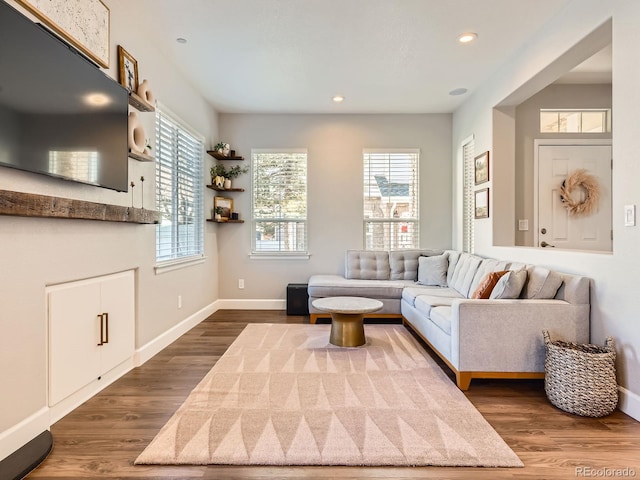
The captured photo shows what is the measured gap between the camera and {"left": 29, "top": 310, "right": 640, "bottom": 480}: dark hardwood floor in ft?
5.34

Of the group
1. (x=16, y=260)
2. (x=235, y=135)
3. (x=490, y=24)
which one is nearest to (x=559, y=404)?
(x=490, y=24)

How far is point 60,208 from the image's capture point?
76.4 inches

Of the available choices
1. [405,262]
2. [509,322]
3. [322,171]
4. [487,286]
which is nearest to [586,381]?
[509,322]

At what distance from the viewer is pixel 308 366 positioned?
2.90m

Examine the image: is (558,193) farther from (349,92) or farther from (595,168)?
(349,92)

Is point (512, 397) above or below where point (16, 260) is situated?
below

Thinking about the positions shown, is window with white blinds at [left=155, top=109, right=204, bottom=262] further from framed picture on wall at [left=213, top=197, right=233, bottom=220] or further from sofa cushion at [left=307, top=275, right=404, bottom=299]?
sofa cushion at [left=307, top=275, right=404, bottom=299]

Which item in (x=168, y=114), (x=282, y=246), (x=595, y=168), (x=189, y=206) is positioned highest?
(x=168, y=114)

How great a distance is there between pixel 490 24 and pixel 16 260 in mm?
3688

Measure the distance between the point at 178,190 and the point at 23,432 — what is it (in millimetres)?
2541

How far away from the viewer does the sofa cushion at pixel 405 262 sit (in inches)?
189

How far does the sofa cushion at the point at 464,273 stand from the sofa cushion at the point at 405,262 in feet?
1.98

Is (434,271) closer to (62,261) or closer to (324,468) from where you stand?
(324,468)

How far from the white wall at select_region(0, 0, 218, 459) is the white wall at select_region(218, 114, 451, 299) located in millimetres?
1477
